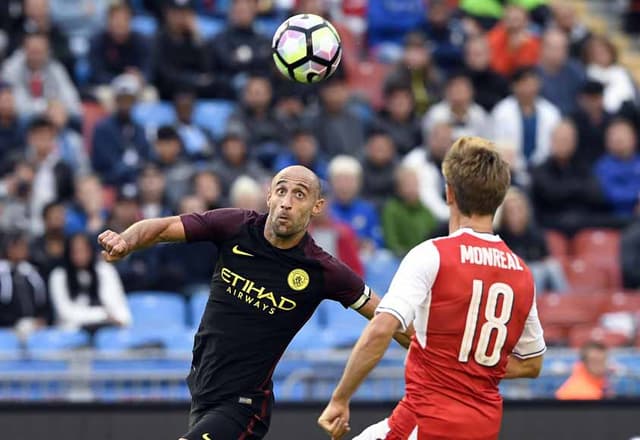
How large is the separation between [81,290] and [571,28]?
27.6 feet

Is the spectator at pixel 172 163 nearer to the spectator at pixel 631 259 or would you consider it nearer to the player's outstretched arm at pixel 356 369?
the spectator at pixel 631 259

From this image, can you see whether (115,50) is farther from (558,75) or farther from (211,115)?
(558,75)

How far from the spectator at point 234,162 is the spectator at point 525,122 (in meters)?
3.02

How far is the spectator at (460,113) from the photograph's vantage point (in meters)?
15.2

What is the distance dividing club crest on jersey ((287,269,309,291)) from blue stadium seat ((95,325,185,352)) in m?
4.52

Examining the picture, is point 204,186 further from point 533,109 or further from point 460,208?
point 460,208

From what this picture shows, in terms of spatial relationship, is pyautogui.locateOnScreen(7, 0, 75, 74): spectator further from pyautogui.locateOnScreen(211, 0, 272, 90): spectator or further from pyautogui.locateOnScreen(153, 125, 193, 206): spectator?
pyautogui.locateOnScreen(153, 125, 193, 206): spectator

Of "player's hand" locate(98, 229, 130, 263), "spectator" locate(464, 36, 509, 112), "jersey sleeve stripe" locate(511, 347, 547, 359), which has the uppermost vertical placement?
"spectator" locate(464, 36, 509, 112)

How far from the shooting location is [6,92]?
13.9m

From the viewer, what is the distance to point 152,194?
43.1 feet

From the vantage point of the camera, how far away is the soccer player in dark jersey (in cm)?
710

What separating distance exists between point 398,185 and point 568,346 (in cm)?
245

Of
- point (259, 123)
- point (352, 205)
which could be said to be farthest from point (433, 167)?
point (259, 123)

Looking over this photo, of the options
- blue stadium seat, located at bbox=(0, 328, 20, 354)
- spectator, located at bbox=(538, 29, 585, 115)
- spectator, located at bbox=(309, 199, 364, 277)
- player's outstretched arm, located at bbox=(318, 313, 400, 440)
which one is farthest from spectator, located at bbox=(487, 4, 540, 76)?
player's outstretched arm, located at bbox=(318, 313, 400, 440)
